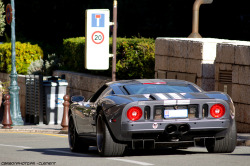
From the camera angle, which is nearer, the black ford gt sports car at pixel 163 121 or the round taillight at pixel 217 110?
the black ford gt sports car at pixel 163 121

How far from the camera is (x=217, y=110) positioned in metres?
10.6

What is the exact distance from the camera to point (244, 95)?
15695mm

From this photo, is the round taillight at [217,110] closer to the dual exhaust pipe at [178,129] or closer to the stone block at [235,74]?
the dual exhaust pipe at [178,129]

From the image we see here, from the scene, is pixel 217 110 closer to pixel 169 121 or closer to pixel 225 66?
pixel 169 121

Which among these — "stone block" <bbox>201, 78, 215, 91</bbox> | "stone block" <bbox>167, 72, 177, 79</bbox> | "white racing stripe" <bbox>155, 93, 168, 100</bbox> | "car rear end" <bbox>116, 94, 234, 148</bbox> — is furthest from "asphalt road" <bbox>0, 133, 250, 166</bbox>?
"stone block" <bbox>167, 72, 177, 79</bbox>

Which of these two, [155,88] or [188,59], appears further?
[188,59]

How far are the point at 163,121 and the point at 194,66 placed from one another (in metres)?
7.45

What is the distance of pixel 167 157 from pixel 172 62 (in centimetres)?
829

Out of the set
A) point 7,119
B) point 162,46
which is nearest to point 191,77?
point 162,46

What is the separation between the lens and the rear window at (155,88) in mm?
11148

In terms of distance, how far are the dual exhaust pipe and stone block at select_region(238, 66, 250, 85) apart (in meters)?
5.50

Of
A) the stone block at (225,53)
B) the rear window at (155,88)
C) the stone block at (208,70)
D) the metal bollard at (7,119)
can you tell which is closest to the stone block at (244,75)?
the stone block at (225,53)

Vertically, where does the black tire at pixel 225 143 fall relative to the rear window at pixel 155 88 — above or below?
below

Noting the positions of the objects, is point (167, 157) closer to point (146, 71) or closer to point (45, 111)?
point (146, 71)
